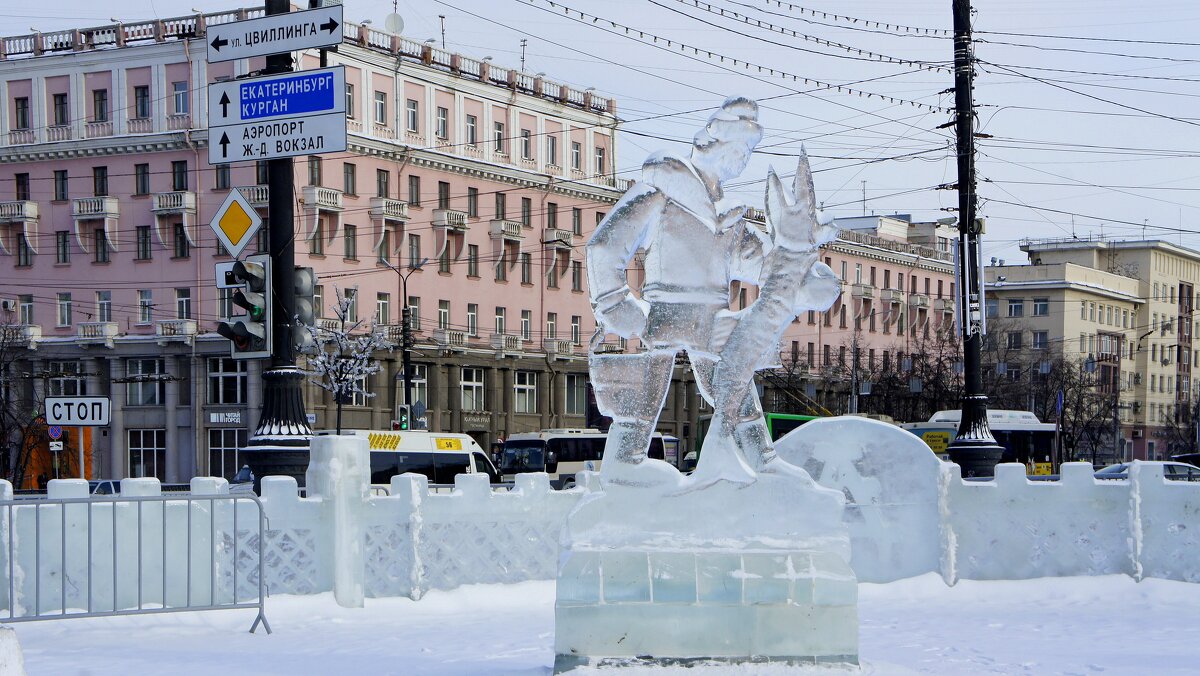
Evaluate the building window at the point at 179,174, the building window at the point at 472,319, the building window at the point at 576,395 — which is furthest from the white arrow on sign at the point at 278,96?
the building window at the point at 576,395

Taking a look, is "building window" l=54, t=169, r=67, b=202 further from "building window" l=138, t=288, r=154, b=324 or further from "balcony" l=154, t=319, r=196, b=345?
"balcony" l=154, t=319, r=196, b=345

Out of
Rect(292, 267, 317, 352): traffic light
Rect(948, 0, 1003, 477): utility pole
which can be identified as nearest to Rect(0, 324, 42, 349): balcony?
Rect(948, 0, 1003, 477): utility pole

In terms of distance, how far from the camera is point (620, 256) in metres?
9.34

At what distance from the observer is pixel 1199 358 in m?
101

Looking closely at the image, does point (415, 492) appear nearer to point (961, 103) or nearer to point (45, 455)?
point (961, 103)

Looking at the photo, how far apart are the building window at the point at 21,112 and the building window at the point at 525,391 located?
2077cm

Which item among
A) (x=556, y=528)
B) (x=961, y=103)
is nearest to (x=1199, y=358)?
(x=961, y=103)

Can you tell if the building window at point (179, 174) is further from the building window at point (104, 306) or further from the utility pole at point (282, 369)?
the utility pole at point (282, 369)

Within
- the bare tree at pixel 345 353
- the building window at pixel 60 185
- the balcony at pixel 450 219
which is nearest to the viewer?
the bare tree at pixel 345 353

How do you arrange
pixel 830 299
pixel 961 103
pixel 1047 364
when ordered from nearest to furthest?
pixel 830 299, pixel 961 103, pixel 1047 364

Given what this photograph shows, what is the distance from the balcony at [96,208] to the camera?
5253cm

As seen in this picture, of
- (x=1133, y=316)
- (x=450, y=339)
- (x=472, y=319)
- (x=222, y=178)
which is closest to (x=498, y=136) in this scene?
(x=472, y=319)

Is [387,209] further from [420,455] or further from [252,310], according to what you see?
[252,310]

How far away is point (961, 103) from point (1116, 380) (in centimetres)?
7451
